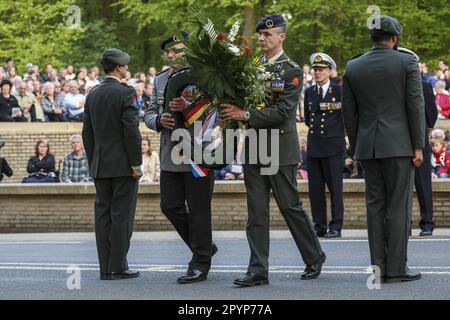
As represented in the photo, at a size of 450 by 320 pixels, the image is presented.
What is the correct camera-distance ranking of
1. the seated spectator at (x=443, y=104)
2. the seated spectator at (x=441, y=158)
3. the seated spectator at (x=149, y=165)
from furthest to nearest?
1. the seated spectator at (x=443, y=104)
2. the seated spectator at (x=149, y=165)
3. the seated spectator at (x=441, y=158)

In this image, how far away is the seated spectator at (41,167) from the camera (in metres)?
23.8

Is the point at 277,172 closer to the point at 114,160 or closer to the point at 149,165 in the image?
the point at 114,160

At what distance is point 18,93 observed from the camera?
1204 inches

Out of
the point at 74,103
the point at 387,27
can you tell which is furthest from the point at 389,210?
the point at 74,103

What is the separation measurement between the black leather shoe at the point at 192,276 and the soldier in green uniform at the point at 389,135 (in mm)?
1620

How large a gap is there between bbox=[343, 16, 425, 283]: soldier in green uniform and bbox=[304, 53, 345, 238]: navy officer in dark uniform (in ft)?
18.5

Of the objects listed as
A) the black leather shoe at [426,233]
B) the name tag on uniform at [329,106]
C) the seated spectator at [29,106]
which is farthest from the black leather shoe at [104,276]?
the seated spectator at [29,106]

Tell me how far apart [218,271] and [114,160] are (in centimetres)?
152

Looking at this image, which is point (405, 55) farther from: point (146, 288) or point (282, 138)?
point (146, 288)

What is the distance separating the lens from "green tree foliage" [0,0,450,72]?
40.2m

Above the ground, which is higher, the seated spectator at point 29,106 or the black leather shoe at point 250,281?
the seated spectator at point 29,106

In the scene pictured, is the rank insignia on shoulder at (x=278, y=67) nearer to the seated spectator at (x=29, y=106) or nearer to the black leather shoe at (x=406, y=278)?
the black leather shoe at (x=406, y=278)

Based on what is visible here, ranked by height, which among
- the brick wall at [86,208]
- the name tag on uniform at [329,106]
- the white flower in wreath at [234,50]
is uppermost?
the white flower in wreath at [234,50]
